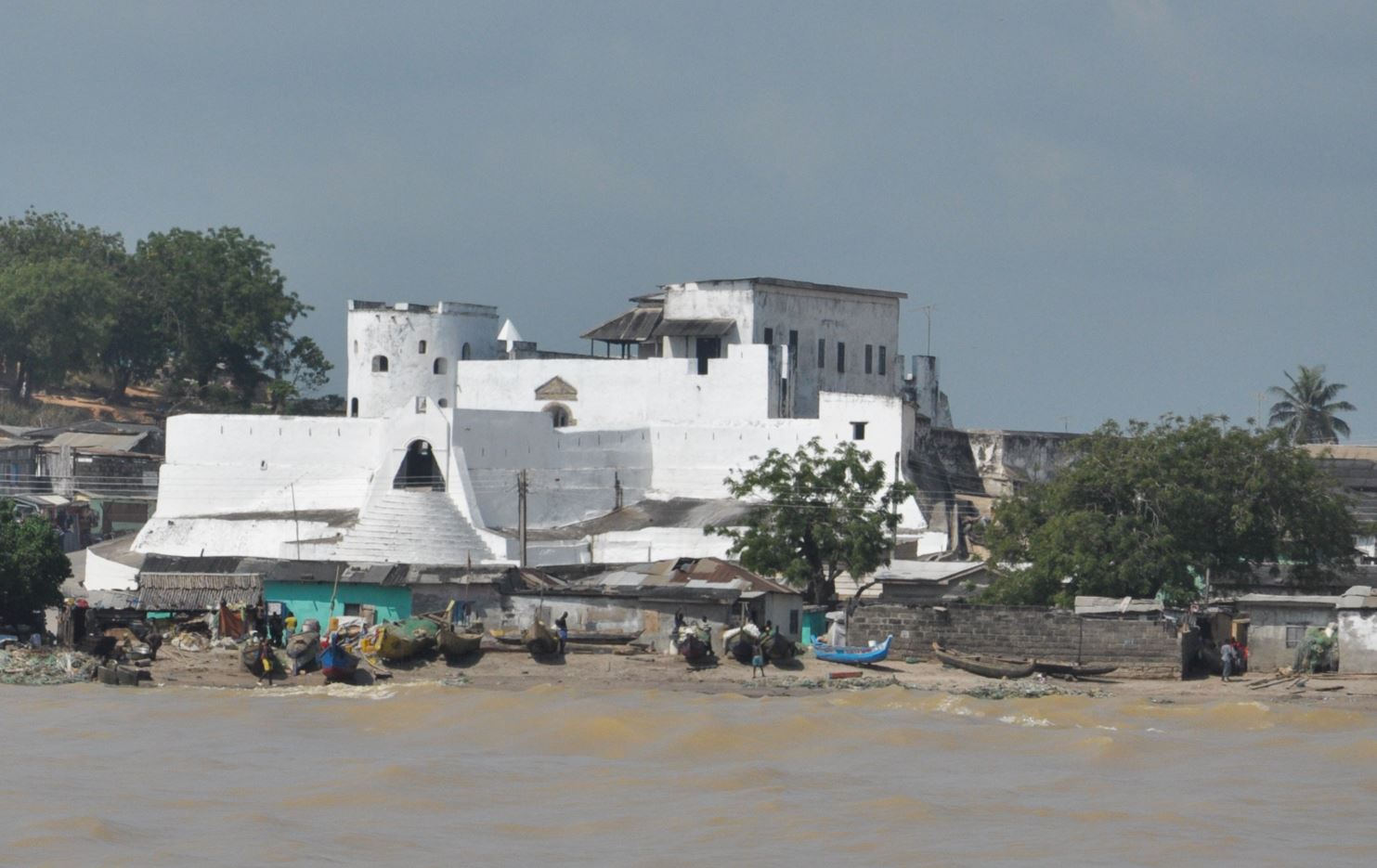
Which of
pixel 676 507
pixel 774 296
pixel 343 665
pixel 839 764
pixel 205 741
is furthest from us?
pixel 774 296

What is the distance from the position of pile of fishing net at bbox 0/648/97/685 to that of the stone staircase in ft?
28.0

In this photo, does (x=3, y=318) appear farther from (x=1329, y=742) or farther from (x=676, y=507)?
(x=1329, y=742)

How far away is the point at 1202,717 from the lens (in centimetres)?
2488

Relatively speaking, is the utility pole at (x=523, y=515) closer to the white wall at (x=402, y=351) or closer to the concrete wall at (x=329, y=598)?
the concrete wall at (x=329, y=598)

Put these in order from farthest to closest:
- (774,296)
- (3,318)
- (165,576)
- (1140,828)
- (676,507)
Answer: (3,318), (774,296), (676,507), (165,576), (1140,828)

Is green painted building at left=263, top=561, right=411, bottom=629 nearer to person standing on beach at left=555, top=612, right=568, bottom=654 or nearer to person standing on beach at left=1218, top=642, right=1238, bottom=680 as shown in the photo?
person standing on beach at left=555, top=612, right=568, bottom=654

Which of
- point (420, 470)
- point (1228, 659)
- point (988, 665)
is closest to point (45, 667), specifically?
point (988, 665)

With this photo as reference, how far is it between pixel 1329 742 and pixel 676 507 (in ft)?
65.8

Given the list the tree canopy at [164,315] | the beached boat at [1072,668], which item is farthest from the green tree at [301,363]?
the beached boat at [1072,668]

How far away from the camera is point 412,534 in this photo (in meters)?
38.3

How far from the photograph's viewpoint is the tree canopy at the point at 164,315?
2261 inches

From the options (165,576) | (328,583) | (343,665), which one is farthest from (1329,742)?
(165,576)

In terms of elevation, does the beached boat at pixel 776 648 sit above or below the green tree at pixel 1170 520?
below

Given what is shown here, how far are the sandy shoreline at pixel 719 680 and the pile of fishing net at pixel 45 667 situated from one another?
35.6 inches
